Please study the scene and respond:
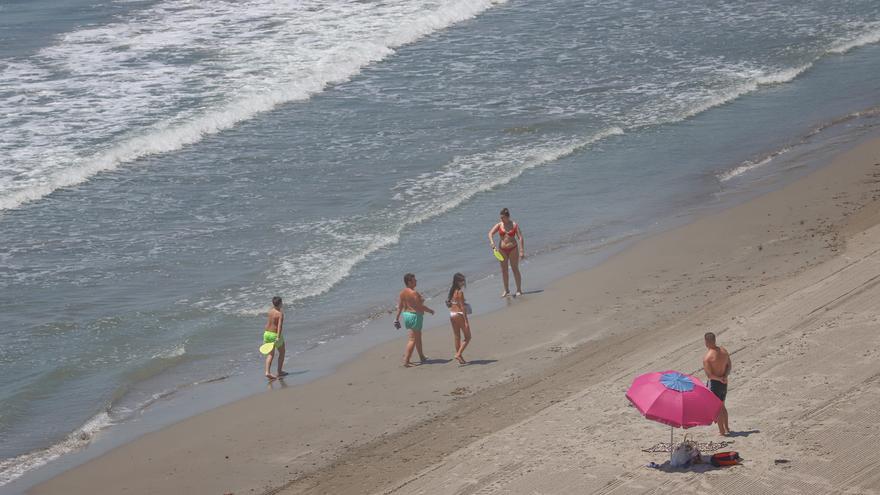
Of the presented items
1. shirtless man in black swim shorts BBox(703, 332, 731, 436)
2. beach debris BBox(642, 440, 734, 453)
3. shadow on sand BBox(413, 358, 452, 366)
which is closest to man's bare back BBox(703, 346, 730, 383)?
shirtless man in black swim shorts BBox(703, 332, 731, 436)

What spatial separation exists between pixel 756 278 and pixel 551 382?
4.00 m

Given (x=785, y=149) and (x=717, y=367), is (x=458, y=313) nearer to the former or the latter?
(x=717, y=367)

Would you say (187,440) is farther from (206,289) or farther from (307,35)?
(307,35)

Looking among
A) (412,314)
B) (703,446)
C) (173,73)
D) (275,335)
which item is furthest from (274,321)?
(173,73)

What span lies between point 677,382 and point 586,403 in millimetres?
2003

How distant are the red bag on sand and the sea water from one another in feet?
18.9

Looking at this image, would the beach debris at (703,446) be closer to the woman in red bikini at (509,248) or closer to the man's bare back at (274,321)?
the man's bare back at (274,321)

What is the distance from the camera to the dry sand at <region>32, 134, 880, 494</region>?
10.9m

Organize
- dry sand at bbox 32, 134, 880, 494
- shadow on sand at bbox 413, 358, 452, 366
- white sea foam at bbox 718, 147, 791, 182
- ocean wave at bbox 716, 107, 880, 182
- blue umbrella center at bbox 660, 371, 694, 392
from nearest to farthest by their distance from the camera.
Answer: blue umbrella center at bbox 660, 371, 694, 392, dry sand at bbox 32, 134, 880, 494, shadow on sand at bbox 413, 358, 452, 366, white sea foam at bbox 718, 147, 791, 182, ocean wave at bbox 716, 107, 880, 182

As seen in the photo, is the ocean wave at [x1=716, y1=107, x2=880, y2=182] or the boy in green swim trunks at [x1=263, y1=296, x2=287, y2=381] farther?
the ocean wave at [x1=716, y1=107, x2=880, y2=182]

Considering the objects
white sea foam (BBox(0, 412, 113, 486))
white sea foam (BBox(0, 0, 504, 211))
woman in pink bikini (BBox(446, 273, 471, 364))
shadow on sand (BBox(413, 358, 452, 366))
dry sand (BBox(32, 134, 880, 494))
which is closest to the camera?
dry sand (BBox(32, 134, 880, 494))

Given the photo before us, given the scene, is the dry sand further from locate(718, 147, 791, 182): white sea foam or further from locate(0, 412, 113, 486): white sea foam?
locate(718, 147, 791, 182): white sea foam

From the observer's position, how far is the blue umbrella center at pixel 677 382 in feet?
34.3

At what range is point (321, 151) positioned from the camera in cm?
2370
